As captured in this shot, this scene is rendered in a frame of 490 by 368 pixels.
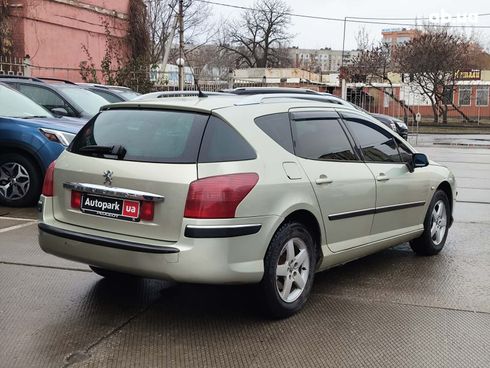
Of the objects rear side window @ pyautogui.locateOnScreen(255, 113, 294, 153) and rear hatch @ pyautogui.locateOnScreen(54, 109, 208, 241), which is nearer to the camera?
rear hatch @ pyautogui.locateOnScreen(54, 109, 208, 241)

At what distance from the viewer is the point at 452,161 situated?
15.9 metres

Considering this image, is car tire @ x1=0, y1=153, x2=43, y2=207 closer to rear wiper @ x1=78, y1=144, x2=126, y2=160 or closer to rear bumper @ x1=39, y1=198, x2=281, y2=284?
rear wiper @ x1=78, y1=144, x2=126, y2=160

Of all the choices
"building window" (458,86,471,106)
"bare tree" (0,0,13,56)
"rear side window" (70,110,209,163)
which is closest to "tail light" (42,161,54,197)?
"rear side window" (70,110,209,163)

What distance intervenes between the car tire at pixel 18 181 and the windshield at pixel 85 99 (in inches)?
91.3

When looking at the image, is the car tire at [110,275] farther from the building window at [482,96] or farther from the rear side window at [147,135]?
the building window at [482,96]

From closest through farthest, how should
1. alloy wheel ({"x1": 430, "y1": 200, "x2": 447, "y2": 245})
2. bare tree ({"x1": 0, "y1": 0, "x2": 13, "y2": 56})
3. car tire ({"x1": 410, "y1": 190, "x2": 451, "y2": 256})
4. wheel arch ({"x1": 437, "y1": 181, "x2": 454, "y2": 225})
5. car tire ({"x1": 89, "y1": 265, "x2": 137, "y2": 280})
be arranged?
car tire ({"x1": 89, "y1": 265, "x2": 137, "y2": 280}) < car tire ({"x1": 410, "y1": 190, "x2": 451, "y2": 256}) < alloy wheel ({"x1": 430, "y1": 200, "x2": 447, "y2": 245}) < wheel arch ({"x1": 437, "y1": 181, "x2": 454, "y2": 225}) < bare tree ({"x1": 0, "y1": 0, "x2": 13, "y2": 56})

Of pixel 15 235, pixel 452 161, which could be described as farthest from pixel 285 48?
pixel 15 235

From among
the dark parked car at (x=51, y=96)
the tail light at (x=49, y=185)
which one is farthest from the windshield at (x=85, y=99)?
the tail light at (x=49, y=185)

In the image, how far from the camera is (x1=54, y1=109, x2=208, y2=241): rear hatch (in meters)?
3.71

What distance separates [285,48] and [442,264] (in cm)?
6207

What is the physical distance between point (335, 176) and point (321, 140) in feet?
1.09

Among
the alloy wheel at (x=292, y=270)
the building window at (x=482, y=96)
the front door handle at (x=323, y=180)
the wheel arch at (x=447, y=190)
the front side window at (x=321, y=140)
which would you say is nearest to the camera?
the alloy wheel at (x=292, y=270)

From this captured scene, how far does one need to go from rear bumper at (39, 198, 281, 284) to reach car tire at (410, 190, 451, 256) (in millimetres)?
2529

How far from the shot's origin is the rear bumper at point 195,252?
11.9 feet
